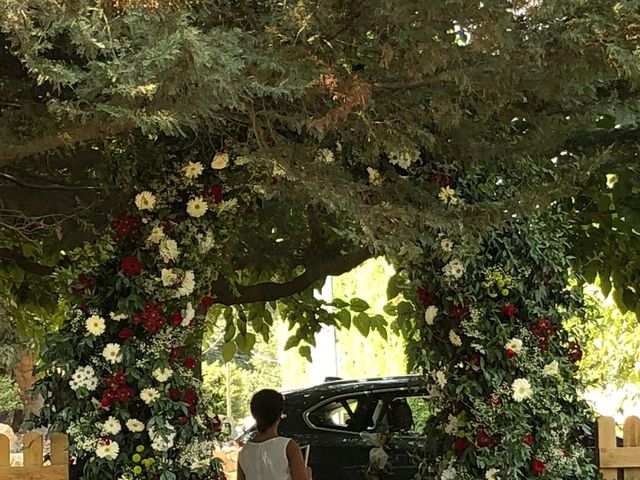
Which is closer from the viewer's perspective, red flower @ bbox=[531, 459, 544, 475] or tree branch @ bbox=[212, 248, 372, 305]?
red flower @ bbox=[531, 459, 544, 475]

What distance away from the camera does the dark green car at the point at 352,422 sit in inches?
263

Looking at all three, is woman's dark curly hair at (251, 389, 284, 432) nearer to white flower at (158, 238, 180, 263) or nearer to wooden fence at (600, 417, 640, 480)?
white flower at (158, 238, 180, 263)

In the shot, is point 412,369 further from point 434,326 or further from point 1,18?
point 1,18

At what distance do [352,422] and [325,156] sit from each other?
12.7ft

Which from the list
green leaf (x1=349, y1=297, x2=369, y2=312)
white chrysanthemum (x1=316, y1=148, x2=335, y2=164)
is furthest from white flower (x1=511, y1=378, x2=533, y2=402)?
green leaf (x1=349, y1=297, x2=369, y2=312)

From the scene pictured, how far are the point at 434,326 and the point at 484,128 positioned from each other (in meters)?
1.11

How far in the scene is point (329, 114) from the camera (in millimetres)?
2906

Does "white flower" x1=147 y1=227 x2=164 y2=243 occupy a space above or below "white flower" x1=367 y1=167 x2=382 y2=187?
below

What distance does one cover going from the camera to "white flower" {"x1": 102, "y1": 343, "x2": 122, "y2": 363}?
396 cm

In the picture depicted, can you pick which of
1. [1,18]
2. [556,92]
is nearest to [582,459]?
[556,92]

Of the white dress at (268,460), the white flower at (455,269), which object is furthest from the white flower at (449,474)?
the white flower at (455,269)

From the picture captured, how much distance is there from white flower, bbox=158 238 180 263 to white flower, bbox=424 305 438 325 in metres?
1.27

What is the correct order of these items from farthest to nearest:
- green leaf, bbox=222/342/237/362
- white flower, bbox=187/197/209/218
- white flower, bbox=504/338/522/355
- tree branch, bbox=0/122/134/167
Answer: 1. green leaf, bbox=222/342/237/362
2. white flower, bbox=187/197/209/218
3. white flower, bbox=504/338/522/355
4. tree branch, bbox=0/122/134/167

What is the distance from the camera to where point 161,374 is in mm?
3975
